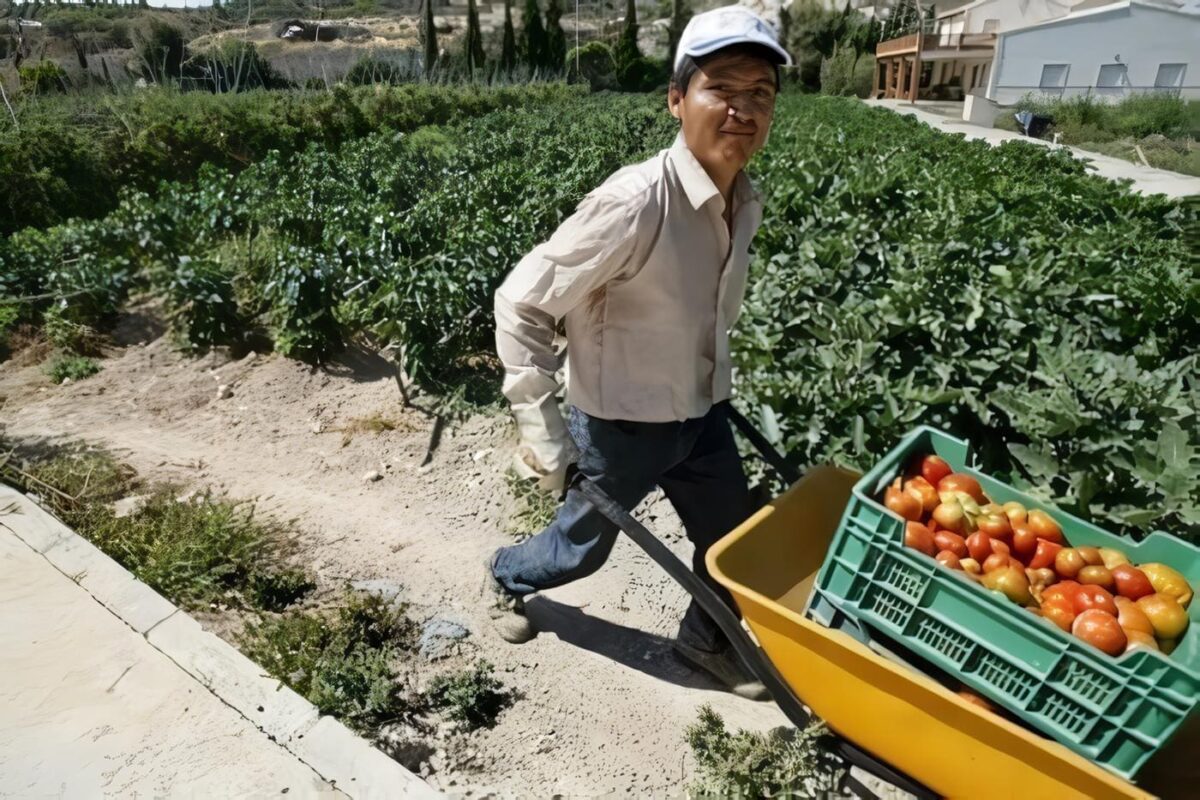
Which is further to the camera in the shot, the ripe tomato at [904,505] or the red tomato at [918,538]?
the ripe tomato at [904,505]

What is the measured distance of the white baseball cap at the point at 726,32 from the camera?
2.00m

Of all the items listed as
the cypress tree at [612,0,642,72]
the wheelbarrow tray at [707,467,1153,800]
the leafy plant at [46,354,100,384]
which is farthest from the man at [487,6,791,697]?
the cypress tree at [612,0,642,72]

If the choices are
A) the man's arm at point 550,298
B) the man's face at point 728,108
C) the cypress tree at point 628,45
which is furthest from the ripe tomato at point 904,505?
the cypress tree at point 628,45

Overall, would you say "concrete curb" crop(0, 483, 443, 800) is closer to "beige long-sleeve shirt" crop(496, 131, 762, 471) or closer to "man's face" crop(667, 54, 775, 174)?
"beige long-sleeve shirt" crop(496, 131, 762, 471)

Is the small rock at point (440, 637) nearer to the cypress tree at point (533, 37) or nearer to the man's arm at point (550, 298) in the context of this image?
the man's arm at point (550, 298)

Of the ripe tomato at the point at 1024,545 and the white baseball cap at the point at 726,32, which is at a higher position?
the white baseball cap at the point at 726,32

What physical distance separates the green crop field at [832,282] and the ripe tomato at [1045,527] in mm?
396

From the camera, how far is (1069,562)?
1.88m

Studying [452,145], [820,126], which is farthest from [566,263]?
[820,126]

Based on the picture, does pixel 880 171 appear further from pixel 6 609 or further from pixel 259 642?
pixel 6 609

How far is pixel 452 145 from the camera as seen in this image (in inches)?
399

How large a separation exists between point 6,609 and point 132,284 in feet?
14.1

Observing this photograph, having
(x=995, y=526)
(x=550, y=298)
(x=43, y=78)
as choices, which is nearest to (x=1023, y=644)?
(x=995, y=526)

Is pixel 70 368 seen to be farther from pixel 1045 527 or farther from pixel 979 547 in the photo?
pixel 1045 527
